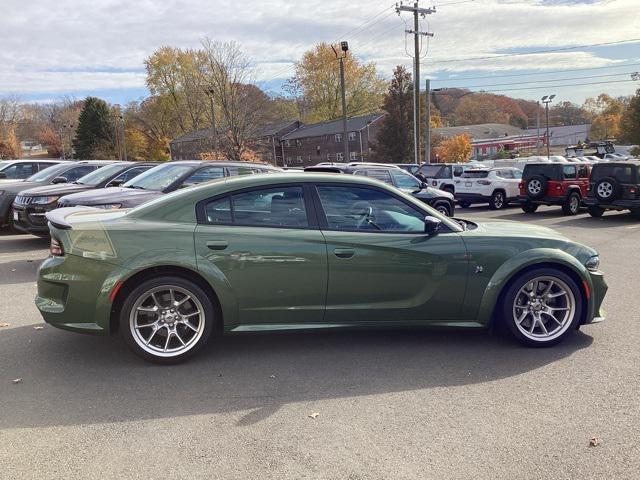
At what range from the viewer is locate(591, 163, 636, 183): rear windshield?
14805 mm

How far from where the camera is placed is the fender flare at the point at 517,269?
14.7ft

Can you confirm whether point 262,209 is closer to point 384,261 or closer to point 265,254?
point 265,254

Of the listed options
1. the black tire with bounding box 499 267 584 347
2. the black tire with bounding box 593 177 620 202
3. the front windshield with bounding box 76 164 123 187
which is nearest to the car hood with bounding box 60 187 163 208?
the front windshield with bounding box 76 164 123 187

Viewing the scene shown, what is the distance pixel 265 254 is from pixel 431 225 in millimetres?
1448

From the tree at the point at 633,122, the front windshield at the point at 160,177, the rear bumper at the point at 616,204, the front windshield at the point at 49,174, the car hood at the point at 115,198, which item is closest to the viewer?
the car hood at the point at 115,198

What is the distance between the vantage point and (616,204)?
48.4 ft

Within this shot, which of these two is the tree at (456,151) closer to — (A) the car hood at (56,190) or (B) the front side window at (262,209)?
(A) the car hood at (56,190)

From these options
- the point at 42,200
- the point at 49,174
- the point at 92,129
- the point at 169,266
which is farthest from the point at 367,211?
the point at 92,129

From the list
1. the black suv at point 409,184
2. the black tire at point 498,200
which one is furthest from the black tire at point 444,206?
the black tire at point 498,200

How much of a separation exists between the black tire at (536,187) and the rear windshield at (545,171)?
186 mm

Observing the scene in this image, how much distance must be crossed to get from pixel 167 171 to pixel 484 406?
285 inches

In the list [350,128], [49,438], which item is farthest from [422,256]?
[350,128]

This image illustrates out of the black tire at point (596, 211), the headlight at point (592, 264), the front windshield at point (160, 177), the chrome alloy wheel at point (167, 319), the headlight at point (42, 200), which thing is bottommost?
the black tire at point (596, 211)

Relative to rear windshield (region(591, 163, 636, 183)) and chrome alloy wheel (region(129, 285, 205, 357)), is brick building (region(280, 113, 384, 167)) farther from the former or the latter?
chrome alloy wheel (region(129, 285, 205, 357))
